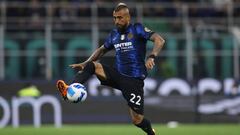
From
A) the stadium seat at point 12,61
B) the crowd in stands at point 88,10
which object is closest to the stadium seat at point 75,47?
the crowd in stands at point 88,10

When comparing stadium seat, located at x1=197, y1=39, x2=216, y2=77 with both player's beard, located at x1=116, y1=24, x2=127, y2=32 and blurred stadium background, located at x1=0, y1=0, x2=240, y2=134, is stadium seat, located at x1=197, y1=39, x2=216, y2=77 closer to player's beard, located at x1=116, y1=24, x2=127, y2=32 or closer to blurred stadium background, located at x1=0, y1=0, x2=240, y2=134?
blurred stadium background, located at x1=0, y1=0, x2=240, y2=134

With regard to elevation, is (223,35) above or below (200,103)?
above

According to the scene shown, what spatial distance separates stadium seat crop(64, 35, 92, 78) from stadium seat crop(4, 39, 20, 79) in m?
1.73

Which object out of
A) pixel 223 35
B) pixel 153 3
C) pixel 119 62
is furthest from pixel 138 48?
pixel 153 3

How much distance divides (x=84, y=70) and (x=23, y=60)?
47.2 ft

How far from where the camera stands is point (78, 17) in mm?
29125

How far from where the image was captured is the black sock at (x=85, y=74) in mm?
12578

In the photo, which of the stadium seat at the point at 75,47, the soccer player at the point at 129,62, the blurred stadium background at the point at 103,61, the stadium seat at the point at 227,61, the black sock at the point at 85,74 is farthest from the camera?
the stadium seat at the point at 227,61

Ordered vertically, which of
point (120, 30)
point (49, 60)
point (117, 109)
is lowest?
point (117, 109)

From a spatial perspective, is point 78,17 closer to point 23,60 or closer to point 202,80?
point 23,60

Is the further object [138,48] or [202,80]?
[202,80]

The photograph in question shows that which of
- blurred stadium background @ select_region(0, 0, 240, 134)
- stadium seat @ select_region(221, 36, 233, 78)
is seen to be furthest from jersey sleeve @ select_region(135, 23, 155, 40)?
stadium seat @ select_region(221, 36, 233, 78)

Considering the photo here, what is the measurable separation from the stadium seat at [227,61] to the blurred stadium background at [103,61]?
4cm

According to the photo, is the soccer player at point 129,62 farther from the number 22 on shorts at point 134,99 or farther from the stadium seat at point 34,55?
the stadium seat at point 34,55
